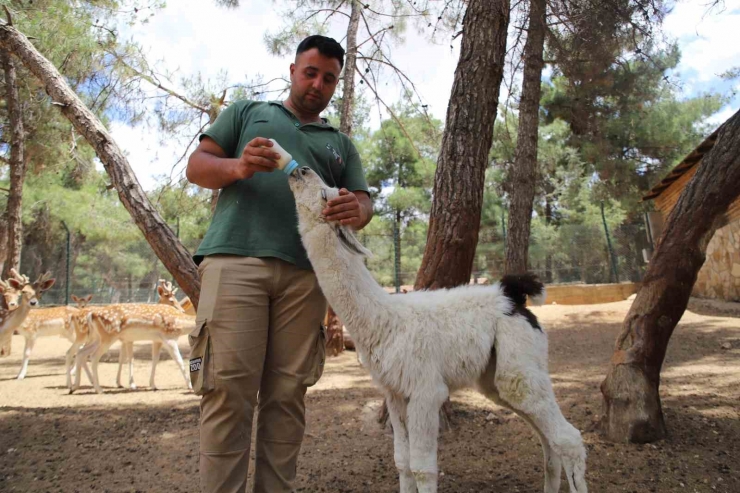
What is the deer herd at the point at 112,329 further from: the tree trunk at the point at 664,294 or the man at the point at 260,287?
the tree trunk at the point at 664,294

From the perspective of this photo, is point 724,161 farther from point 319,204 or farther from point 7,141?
point 7,141

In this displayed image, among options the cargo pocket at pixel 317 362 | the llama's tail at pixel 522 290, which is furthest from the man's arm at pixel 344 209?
the llama's tail at pixel 522 290

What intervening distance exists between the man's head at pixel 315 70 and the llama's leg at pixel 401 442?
1.46 meters

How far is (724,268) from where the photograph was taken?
10.7 metres

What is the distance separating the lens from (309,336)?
83.7 inches

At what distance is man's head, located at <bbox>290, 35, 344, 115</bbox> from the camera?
2.18 metres

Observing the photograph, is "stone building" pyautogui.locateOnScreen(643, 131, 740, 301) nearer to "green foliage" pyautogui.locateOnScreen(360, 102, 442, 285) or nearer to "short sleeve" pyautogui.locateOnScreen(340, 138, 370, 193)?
"green foliage" pyautogui.locateOnScreen(360, 102, 442, 285)

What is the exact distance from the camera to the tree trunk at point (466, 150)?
11.5 ft

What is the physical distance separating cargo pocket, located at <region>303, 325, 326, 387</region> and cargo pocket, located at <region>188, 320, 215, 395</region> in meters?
0.41

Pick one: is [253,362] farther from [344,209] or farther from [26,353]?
[26,353]

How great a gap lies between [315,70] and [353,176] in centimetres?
54

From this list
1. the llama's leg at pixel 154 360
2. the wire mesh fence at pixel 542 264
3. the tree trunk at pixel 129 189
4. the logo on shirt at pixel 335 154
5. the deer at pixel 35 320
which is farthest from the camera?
the wire mesh fence at pixel 542 264

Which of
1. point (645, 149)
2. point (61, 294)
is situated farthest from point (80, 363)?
point (645, 149)

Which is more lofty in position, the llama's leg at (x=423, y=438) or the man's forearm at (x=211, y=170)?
the man's forearm at (x=211, y=170)
